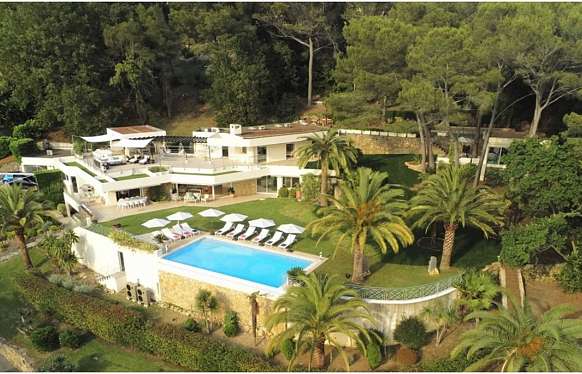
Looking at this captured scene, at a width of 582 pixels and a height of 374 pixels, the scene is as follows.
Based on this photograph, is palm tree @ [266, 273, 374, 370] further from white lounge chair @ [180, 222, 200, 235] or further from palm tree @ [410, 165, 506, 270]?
white lounge chair @ [180, 222, 200, 235]

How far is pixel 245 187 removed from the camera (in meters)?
39.9

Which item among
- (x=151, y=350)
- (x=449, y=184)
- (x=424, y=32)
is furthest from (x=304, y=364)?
(x=424, y=32)

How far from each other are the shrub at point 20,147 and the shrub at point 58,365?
3771cm

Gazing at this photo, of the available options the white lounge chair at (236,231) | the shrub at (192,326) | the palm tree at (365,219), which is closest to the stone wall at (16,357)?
the shrub at (192,326)

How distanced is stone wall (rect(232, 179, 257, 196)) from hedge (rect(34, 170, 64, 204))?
18786mm

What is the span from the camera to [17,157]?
1980 inches

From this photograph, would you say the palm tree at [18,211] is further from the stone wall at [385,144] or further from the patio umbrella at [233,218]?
the stone wall at [385,144]

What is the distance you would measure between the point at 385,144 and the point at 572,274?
83.0ft

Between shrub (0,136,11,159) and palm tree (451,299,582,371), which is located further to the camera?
shrub (0,136,11,159)

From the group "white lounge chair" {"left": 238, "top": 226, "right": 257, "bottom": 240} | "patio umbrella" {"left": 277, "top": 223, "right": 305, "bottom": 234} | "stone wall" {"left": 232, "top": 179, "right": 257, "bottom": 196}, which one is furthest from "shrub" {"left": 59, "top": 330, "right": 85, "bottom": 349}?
"stone wall" {"left": 232, "top": 179, "right": 257, "bottom": 196}

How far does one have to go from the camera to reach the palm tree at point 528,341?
1444 centimetres

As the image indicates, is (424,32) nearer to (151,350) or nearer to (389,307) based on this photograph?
(389,307)

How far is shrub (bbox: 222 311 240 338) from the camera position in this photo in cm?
2248

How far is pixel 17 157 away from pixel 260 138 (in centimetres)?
3164
